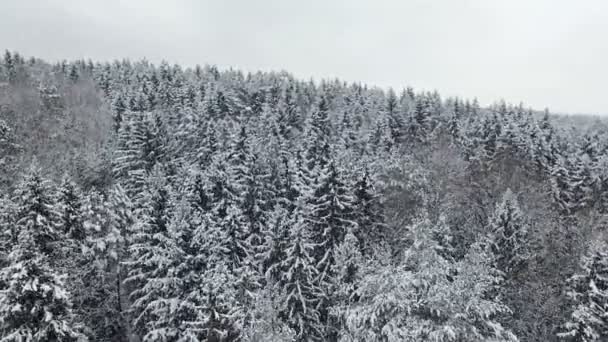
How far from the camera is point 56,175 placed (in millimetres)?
48969

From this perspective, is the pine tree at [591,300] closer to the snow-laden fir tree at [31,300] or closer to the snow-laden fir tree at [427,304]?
the snow-laden fir tree at [427,304]

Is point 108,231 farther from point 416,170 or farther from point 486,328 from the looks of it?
point 486,328

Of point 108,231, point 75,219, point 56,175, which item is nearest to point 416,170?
point 108,231

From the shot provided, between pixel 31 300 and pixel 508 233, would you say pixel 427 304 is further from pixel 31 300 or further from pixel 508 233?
pixel 508 233

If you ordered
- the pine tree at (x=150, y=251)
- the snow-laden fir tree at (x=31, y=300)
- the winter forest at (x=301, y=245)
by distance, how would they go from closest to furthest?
the winter forest at (x=301, y=245) < the snow-laden fir tree at (x=31, y=300) < the pine tree at (x=150, y=251)

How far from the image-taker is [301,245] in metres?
23.6

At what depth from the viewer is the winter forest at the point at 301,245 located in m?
14.0

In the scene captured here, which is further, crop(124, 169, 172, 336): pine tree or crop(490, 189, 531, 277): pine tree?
crop(490, 189, 531, 277): pine tree

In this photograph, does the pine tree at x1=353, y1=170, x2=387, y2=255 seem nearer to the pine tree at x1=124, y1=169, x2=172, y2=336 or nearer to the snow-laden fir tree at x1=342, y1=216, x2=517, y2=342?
the pine tree at x1=124, y1=169, x2=172, y2=336

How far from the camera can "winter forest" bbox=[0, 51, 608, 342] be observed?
46.0ft

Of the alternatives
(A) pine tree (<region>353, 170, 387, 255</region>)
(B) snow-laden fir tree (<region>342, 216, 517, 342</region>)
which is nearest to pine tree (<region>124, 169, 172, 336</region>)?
(A) pine tree (<region>353, 170, 387, 255</region>)

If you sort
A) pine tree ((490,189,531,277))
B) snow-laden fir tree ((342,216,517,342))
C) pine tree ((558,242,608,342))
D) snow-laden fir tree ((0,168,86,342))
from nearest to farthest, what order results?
snow-laden fir tree ((342,216,517,342))
snow-laden fir tree ((0,168,86,342))
pine tree ((558,242,608,342))
pine tree ((490,189,531,277))

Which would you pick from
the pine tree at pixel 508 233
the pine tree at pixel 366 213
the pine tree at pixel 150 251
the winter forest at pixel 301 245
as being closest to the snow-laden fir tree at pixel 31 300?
the winter forest at pixel 301 245

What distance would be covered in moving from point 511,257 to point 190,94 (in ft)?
174
